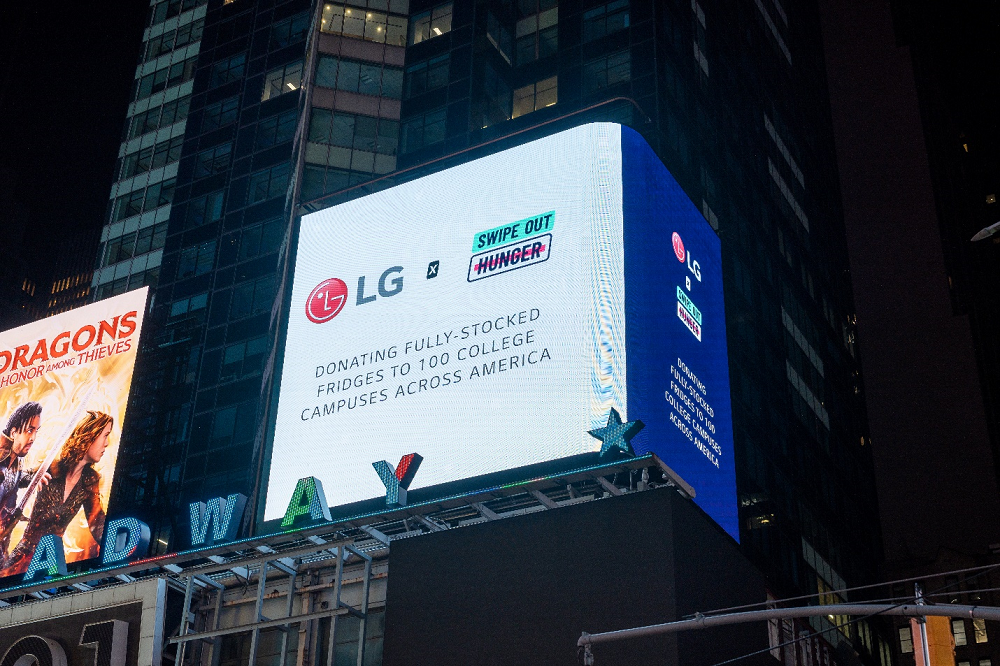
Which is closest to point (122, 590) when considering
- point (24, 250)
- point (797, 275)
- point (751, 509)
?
point (751, 509)

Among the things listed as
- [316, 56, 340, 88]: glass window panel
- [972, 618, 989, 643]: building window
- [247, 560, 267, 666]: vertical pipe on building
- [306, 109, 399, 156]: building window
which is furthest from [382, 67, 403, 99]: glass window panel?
[972, 618, 989, 643]: building window

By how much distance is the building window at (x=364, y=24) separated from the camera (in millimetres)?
73438

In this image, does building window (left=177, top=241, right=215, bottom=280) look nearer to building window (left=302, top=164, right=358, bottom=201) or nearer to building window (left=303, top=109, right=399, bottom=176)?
building window (left=302, top=164, right=358, bottom=201)

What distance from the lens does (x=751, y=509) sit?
62.0 meters

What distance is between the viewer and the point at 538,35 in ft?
238

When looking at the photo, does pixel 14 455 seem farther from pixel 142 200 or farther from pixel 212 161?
pixel 142 200

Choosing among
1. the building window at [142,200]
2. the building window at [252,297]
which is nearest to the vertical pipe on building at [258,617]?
the building window at [252,297]

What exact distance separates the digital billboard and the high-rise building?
21579mm

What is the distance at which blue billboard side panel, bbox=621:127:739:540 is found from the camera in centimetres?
3198

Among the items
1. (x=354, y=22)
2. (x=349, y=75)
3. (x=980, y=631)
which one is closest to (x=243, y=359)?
(x=349, y=75)

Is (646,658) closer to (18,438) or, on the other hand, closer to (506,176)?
(506,176)

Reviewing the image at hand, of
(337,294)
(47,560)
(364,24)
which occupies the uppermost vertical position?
(364,24)

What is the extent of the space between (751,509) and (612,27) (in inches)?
1165

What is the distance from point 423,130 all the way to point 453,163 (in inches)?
420
